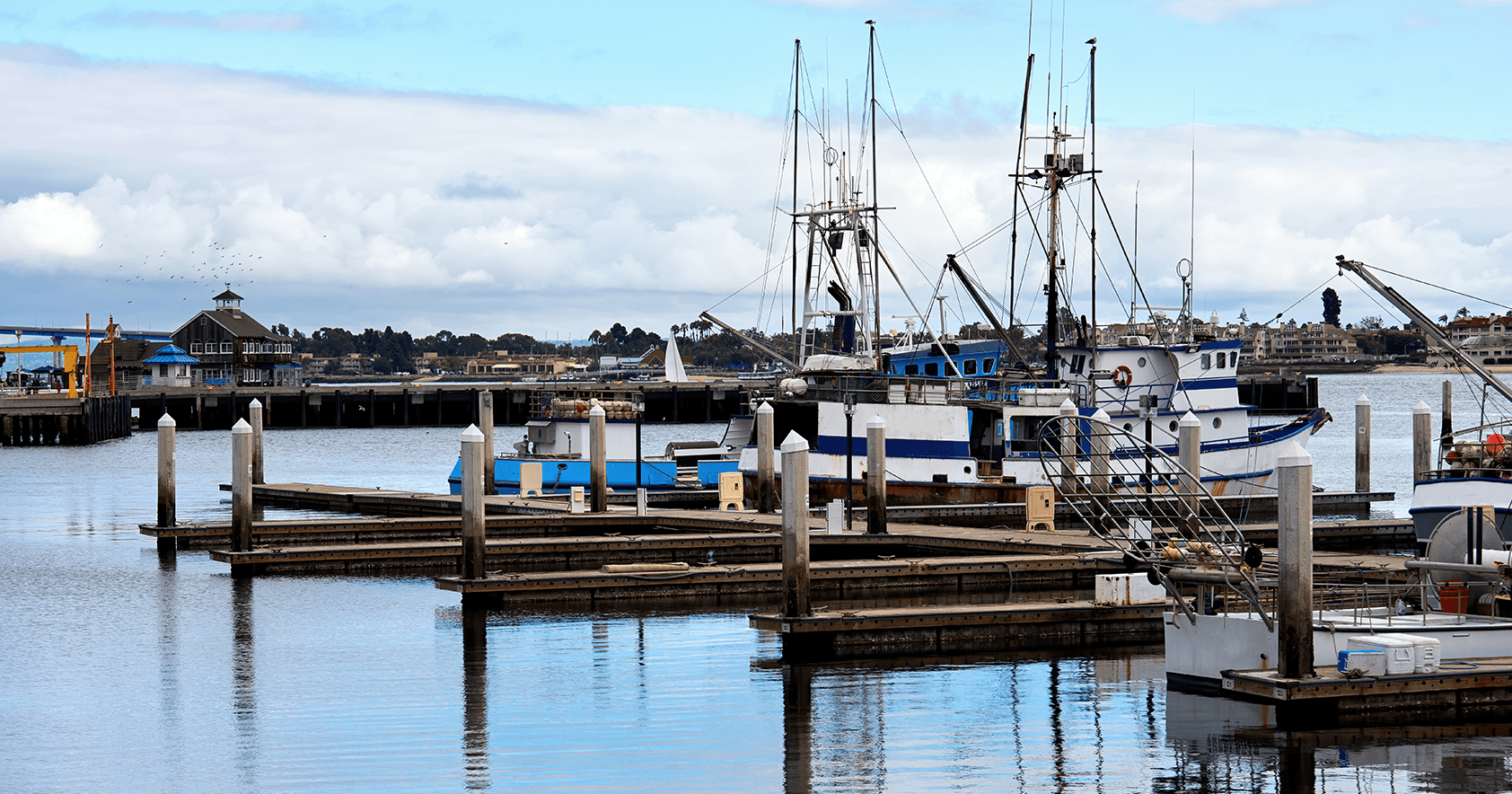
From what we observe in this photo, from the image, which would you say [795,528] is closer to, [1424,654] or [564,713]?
[564,713]

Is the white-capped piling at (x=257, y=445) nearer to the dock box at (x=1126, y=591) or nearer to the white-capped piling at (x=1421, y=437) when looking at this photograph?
the dock box at (x=1126, y=591)

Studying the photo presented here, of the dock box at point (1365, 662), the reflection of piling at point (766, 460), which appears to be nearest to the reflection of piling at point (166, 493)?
the reflection of piling at point (766, 460)

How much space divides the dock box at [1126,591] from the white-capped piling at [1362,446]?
20.5 m

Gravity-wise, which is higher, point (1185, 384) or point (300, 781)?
point (1185, 384)

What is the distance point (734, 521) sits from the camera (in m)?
32.4

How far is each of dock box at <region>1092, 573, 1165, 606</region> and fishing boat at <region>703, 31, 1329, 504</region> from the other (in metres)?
14.1

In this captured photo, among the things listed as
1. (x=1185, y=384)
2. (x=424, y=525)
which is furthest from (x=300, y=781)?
(x=1185, y=384)

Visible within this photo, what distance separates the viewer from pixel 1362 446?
1633 inches

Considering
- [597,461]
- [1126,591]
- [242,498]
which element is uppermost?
[597,461]

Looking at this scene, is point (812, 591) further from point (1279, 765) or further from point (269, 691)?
point (1279, 765)

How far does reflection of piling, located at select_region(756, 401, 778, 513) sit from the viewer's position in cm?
3136

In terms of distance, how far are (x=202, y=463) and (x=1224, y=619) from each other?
208ft

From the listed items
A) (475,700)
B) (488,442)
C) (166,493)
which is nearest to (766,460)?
(488,442)

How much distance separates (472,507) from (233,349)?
10178cm
